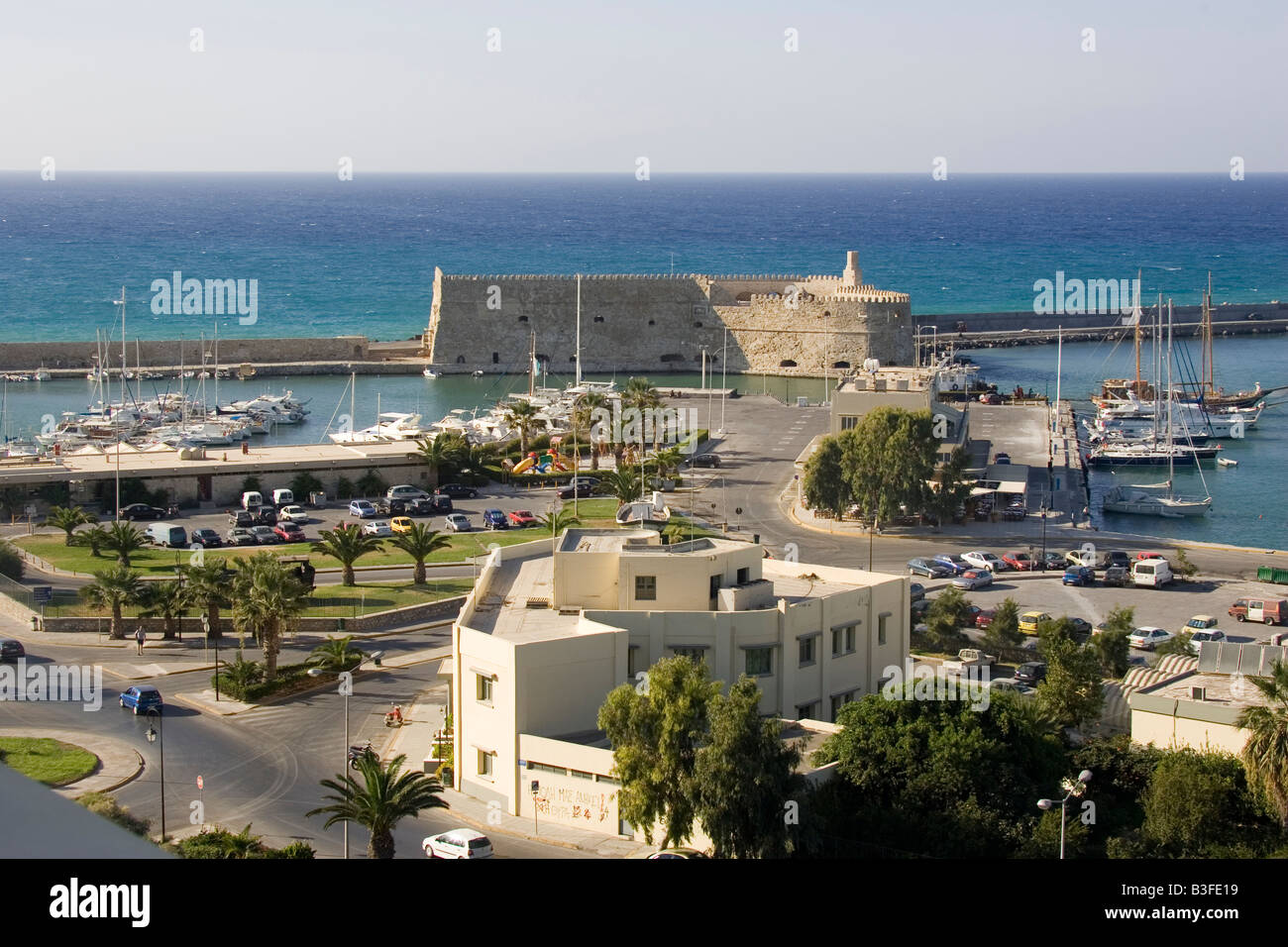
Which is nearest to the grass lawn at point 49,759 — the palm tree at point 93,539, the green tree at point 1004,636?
the palm tree at point 93,539

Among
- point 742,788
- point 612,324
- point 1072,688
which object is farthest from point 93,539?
point 612,324

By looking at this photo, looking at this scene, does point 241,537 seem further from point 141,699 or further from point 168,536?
point 141,699

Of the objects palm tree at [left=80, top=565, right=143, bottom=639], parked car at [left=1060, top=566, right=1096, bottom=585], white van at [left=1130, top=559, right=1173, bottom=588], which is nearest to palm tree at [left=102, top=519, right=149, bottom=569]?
palm tree at [left=80, top=565, right=143, bottom=639]

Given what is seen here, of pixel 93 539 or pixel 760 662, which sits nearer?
pixel 760 662

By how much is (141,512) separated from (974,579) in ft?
71.9

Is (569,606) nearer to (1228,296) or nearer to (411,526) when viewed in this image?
(411,526)

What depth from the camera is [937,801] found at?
65.5 feet

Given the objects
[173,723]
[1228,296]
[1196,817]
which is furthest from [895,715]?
[1228,296]

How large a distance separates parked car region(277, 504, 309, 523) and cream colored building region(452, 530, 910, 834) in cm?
1541

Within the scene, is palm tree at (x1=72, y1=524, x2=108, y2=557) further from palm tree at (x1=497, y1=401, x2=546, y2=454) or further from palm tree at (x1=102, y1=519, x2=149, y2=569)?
palm tree at (x1=497, y1=401, x2=546, y2=454)

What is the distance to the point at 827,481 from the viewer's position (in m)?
43.2

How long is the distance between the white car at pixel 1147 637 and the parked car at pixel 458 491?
20807 mm

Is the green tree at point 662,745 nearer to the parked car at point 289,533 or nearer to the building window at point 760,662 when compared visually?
the building window at point 760,662

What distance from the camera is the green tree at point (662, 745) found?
63.0 ft
